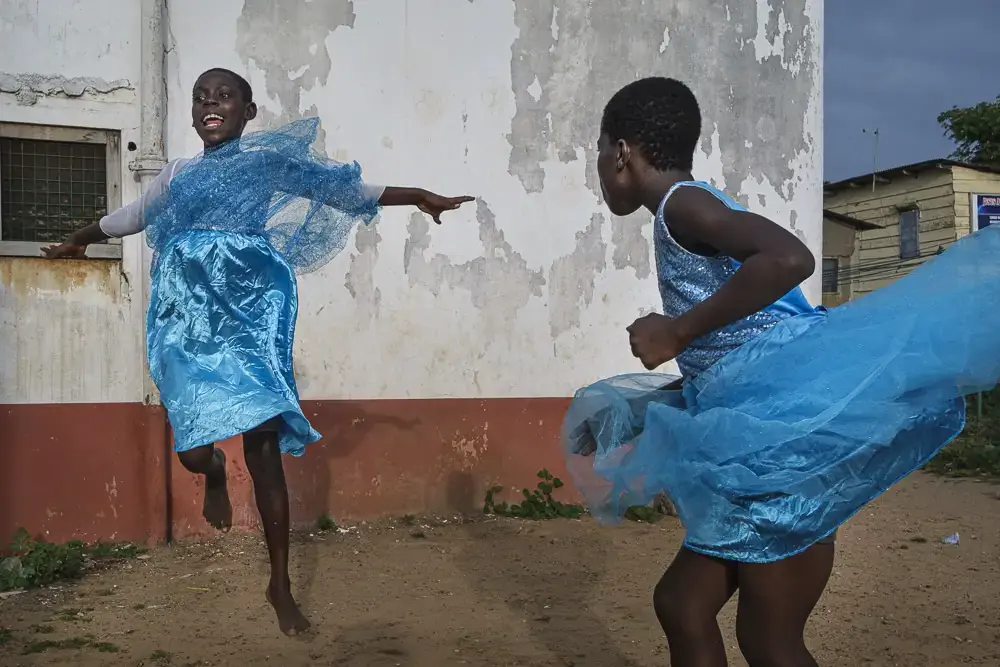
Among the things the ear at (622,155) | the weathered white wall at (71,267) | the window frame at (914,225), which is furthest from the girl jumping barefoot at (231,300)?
the window frame at (914,225)

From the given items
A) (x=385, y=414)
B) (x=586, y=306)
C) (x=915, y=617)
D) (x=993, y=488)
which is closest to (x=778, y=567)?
(x=915, y=617)

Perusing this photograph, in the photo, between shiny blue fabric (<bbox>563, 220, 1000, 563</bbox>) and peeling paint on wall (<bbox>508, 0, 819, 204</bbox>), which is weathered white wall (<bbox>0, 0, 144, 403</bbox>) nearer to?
peeling paint on wall (<bbox>508, 0, 819, 204</bbox>)

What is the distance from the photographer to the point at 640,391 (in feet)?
8.96

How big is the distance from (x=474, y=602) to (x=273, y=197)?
2172 mm

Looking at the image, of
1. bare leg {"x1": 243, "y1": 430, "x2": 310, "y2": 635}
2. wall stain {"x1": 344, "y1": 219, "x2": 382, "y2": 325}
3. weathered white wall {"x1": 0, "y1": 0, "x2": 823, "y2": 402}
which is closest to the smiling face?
bare leg {"x1": 243, "y1": 430, "x2": 310, "y2": 635}

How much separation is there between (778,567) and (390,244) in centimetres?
453

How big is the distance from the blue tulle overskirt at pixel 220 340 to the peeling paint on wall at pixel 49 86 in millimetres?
2477

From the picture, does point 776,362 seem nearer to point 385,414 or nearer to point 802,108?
point 385,414

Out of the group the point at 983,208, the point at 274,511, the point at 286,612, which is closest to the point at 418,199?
the point at 274,511

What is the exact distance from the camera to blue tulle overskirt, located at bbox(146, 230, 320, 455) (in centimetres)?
356

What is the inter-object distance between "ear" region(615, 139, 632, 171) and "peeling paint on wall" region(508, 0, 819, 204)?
14.4 ft

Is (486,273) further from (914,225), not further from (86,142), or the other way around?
(914,225)

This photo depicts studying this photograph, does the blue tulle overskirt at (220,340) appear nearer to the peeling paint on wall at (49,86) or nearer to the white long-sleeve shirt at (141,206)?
the white long-sleeve shirt at (141,206)

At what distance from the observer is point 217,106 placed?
12.5 ft
